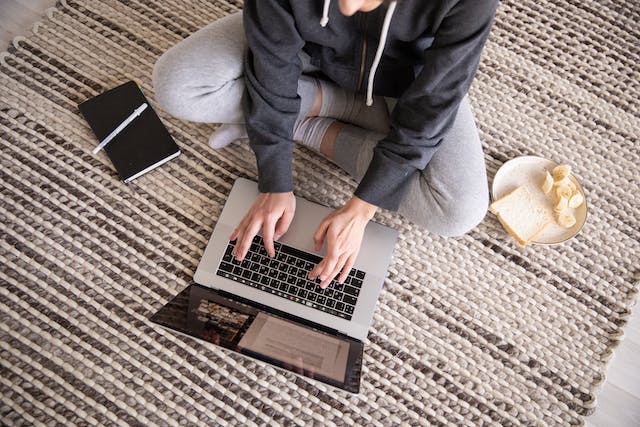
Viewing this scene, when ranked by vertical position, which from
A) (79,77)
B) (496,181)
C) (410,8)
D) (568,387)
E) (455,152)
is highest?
(410,8)

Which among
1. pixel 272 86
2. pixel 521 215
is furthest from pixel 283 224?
pixel 521 215

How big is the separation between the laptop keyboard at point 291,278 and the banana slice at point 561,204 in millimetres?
427

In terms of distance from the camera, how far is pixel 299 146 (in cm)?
101

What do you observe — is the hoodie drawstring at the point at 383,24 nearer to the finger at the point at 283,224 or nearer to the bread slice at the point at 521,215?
the finger at the point at 283,224

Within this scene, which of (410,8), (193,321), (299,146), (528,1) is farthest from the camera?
(528,1)

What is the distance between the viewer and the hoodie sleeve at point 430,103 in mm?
651

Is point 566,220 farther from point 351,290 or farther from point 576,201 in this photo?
point 351,290

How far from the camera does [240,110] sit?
886 mm

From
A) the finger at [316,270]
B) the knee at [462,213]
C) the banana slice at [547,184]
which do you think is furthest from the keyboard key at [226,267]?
the banana slice at [547,184]

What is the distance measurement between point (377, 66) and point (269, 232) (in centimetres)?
34

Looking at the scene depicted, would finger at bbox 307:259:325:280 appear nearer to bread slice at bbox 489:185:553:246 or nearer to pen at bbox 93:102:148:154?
bread slice at bbox 489:185:553:246

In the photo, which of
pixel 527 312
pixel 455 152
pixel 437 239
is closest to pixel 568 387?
pixel 527 312

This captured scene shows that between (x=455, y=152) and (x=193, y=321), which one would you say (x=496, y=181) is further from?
(x=193, y=321)

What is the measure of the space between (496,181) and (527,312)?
28cm
